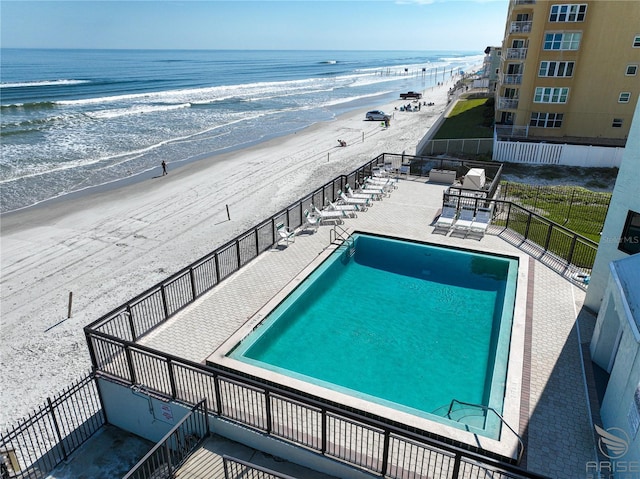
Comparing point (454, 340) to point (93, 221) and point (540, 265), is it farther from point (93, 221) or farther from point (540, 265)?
point (93, 221)

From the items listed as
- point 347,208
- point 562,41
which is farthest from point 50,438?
point 562,41

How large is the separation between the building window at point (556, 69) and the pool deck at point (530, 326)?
1012 inches

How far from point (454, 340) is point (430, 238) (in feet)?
18.7

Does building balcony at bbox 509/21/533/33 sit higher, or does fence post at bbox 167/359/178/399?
building balcony at bbox 509/21/533/33

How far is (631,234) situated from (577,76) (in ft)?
104

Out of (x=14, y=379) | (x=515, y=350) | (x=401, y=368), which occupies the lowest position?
(x=14, y=379)

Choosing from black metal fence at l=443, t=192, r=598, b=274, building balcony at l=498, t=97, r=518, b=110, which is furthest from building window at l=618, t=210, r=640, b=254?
building balcony at l=498, t=97, r=518, b=110

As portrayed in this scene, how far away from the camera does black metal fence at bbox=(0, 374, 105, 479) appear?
9.27 meters

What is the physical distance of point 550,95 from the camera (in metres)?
36.8

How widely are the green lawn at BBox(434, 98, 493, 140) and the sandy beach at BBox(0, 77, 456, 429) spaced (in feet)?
20.5

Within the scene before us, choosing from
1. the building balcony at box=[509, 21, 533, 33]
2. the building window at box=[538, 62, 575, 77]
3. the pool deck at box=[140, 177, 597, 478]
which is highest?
the building balcony at box=[509, 21, 533, 33]

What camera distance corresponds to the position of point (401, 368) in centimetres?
1106

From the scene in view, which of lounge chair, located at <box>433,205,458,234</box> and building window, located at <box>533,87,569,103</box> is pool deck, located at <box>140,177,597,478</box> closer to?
lounge chair, located at <box>433,205,458,234</box>

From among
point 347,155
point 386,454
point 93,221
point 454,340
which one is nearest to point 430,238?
point 454,340
